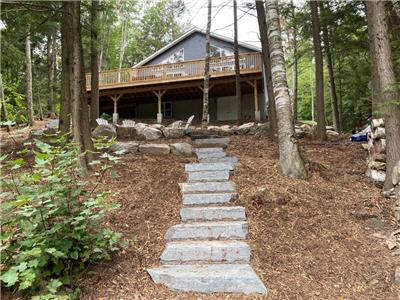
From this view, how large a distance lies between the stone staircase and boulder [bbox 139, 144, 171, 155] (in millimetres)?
1671

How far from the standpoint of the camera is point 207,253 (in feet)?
12.2

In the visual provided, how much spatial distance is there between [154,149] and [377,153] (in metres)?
4.11

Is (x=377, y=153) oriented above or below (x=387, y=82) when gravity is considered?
below

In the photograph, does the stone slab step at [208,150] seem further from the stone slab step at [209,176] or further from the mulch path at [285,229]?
the stone slab step at [209,176]

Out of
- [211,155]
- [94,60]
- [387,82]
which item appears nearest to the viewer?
[387,82]

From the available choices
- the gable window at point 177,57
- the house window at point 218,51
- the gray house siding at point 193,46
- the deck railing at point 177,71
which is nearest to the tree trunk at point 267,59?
the deck railing at point 177,71

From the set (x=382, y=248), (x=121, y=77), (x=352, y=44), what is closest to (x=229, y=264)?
(x=382, y=248)

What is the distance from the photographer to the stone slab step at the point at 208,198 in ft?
15.6

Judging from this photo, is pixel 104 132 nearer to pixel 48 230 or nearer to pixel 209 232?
pixel 209 232

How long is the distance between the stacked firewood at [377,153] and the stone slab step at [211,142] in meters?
3.14

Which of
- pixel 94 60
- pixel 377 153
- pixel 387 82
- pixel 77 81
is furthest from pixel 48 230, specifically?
pixel 94 60

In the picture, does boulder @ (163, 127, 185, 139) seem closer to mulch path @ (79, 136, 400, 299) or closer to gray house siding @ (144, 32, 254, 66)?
mulch path @ (79, 136, 400, 299)

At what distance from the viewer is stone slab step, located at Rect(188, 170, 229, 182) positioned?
5.45 m

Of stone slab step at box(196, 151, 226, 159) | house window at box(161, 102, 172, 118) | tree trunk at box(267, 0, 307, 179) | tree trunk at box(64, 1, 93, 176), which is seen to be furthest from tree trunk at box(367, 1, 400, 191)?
house window at box(161, 102, 172, 118)
